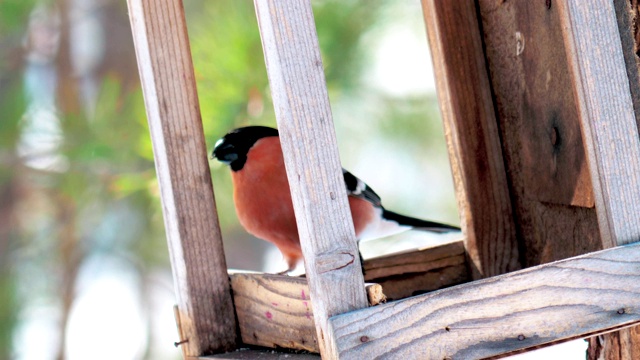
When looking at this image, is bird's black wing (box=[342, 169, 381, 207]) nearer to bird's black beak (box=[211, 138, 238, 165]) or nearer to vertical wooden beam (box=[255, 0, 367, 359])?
bird's black beak (box=[211, 138, 238, 165])

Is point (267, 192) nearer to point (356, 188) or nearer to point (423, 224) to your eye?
point (356, 188)

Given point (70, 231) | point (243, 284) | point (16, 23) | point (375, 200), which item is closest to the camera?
point (243, 284)

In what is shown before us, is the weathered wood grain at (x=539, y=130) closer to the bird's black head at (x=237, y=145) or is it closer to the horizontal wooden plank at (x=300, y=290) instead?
the horizontal wooden plank at (x=300, y=290)

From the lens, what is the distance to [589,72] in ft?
4.14

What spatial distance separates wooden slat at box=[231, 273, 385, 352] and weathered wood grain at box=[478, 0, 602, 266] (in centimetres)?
59

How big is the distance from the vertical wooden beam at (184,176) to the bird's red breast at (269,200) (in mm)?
345

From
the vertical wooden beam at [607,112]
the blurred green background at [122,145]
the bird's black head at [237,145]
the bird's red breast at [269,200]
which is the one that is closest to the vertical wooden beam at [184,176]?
the bird's red breast at [269,200]

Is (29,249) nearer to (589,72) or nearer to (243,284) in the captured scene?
(243,284)

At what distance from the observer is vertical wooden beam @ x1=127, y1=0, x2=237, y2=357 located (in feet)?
5.42

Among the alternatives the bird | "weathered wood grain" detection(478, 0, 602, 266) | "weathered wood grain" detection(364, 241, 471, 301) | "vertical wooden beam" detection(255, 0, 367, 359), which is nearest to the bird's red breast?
the bird

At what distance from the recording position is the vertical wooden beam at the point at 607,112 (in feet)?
4.13

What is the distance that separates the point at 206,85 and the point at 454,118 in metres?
1.03

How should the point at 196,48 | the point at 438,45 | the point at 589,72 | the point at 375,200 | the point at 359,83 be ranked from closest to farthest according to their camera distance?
the point at 589,72 < the point at 438,45 < the point at 375,200 < the point at 196,48 < the point at 359,83

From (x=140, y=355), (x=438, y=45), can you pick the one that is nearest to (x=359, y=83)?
(x=438, y=45)
